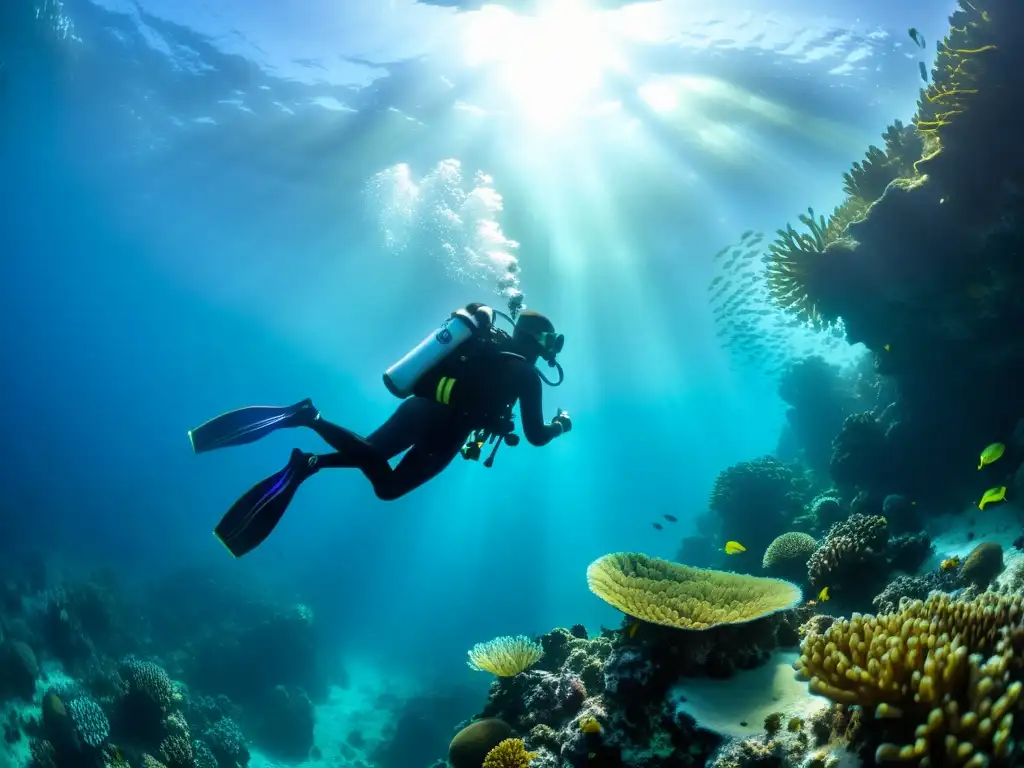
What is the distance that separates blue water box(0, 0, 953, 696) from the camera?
18.3 m

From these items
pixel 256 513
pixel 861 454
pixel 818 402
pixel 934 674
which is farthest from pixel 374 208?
pixel 934 674

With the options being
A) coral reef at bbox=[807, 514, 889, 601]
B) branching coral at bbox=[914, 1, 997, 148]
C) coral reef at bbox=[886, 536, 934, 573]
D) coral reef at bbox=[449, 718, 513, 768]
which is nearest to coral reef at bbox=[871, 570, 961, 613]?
coral reef at bbox=[807, 514, 889, 601]

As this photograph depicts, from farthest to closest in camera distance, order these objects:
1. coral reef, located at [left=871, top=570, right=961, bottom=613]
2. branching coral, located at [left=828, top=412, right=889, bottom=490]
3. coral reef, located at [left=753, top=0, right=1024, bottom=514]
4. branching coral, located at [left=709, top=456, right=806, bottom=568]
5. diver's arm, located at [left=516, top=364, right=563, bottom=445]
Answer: branching coral, located at [left=709, top=456, right=806, bottom=568] → branching coral, located at [left=828, top=412, right=889, bottom=490] → coral reef, located at [left=753, top=0, right=1024, bottom=514] → diver's arm, located at [left=516, top=364, right=563, bottom=445] → coral reef, located at [left=871, top=570, right=961, bottom=613]

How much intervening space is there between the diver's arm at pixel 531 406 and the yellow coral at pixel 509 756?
3.07 m

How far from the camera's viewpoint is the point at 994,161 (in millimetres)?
7922

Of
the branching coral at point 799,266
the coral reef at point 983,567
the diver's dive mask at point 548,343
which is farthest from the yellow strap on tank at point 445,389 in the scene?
the branching coral at point 799,266

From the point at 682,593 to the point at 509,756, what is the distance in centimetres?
231

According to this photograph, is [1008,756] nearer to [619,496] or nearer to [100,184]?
[100,184]

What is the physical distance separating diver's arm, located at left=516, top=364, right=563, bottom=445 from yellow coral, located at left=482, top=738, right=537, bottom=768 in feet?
10.1

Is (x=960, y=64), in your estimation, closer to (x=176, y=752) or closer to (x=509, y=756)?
(x=509, y=756)

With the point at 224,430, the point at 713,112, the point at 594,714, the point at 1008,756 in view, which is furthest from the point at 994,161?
the point at 713,112

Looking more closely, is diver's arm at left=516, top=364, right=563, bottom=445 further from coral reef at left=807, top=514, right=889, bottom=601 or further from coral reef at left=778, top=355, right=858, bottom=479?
coral reef at left=778, top=355, right=858, bottom=479

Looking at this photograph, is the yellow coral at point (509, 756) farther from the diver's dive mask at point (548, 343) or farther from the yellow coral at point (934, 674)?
the diver's dive mask at point (548, 343)

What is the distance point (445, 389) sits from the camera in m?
5.89
